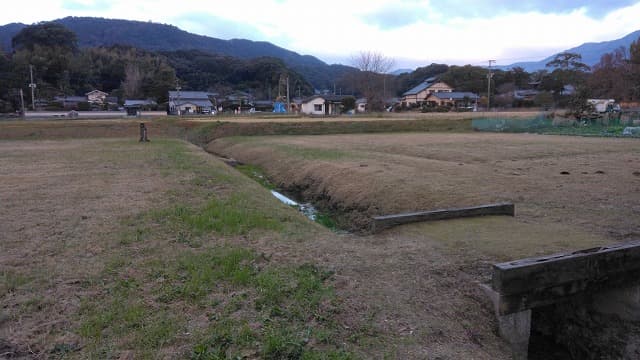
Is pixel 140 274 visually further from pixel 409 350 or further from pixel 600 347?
pixel 600 347

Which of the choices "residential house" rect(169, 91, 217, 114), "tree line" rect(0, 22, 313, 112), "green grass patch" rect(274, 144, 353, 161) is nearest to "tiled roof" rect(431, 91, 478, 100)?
"tree line" rect(0, 22, 313, 112)

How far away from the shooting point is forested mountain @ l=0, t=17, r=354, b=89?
150250 mm

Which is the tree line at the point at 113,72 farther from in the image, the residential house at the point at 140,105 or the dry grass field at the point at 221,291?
the dry grass field at the point at 221,291

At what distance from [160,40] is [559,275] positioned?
178 meters

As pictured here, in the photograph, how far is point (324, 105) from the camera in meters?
74.6

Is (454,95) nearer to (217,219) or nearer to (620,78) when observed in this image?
(620,78)

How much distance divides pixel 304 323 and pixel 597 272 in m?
3.64

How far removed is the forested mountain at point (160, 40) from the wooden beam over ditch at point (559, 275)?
142m

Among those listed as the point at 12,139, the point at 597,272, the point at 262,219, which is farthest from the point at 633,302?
the point at 12,139

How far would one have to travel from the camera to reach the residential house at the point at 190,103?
70.6 m

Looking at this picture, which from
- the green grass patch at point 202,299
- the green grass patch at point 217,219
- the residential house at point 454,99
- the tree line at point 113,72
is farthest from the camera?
the residential house at point 454,99

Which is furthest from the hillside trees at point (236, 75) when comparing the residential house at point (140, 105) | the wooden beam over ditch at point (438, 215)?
the wooden beam over ditch at point (438, 215)

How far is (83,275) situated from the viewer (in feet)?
17.6

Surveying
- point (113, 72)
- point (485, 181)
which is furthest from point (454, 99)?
point (485, 181)
